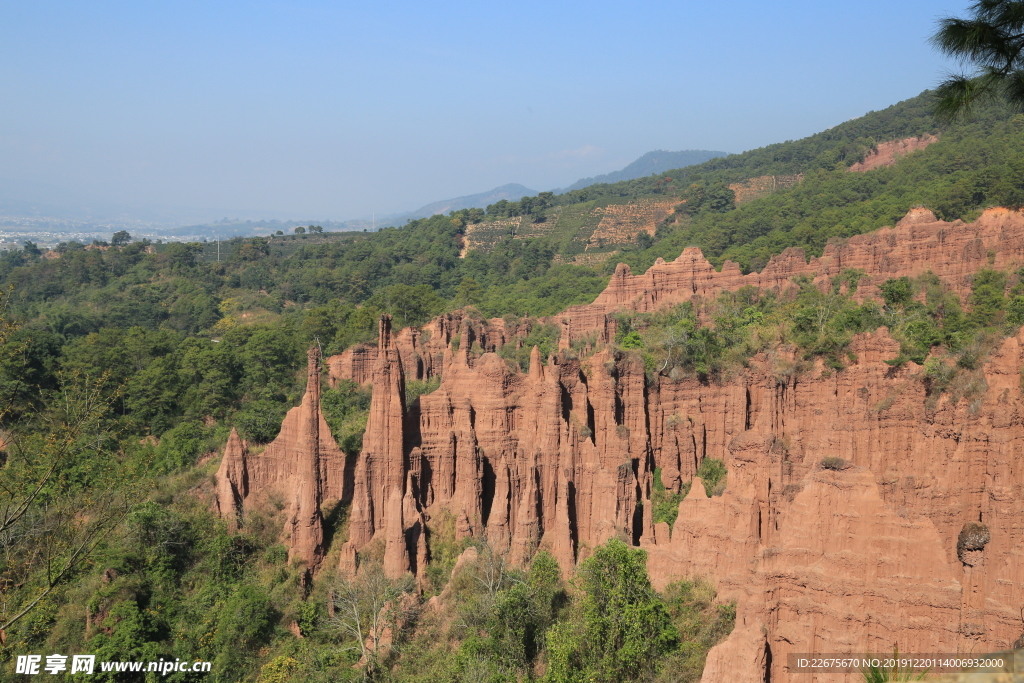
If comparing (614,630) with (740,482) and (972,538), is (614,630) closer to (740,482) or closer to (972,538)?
(740,482)

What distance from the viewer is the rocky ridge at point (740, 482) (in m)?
18.7

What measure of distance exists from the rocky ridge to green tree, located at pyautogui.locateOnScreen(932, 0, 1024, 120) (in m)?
12.4

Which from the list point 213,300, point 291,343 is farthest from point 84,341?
point 213,300

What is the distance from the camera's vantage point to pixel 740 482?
2544 cm

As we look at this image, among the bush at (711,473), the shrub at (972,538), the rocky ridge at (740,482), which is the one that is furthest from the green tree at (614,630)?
the bush at (711,473)

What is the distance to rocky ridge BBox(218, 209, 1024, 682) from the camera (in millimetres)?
18734

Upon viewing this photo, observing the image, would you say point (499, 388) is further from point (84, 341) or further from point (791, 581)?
point (84, 341)

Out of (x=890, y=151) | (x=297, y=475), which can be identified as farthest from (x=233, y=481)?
(x=890, y=151)

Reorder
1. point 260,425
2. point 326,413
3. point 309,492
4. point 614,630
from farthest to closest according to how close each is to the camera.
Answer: point 326,413, point 260,425, point 309,492, point 614,630

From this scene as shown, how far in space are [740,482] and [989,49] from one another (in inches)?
707

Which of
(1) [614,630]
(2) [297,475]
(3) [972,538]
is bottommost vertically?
(1) [614,630]

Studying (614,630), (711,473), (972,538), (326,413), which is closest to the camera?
(972,538)

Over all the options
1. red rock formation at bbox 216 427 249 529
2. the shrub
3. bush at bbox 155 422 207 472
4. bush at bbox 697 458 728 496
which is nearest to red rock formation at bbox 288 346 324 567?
red rock formation at bbox 216 427 249 529

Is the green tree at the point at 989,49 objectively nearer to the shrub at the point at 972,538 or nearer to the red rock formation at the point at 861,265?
the shrub at the point at 972,538
